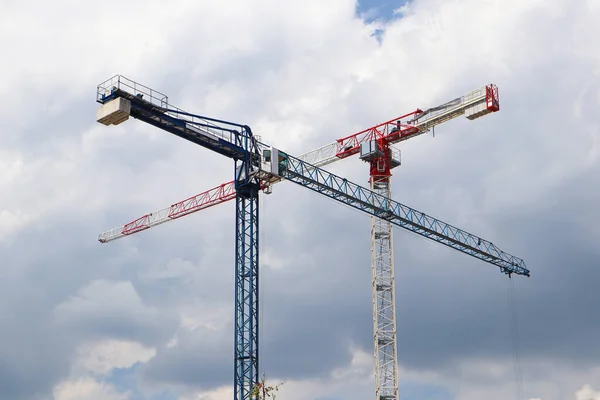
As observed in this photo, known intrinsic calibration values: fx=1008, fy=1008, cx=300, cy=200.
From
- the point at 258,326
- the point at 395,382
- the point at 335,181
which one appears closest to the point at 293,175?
the point at 335,181

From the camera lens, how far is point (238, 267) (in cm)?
11138

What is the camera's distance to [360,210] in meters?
125

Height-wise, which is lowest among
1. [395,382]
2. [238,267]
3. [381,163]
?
[395,382]

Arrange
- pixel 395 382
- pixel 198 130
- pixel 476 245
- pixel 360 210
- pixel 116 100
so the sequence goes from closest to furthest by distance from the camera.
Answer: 1. pixel 116 100
2. pixel 198 130
3. pixel 360 210
4. pixel 395 382
5. pixel 476 245

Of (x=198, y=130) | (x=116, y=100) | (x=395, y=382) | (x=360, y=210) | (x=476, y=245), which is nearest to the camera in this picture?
(x=116, y=100)

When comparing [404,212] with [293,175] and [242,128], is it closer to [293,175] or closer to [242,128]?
[293,175]

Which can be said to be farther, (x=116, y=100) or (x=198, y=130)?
(x=198, y=130)

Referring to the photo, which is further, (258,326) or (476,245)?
(476,245)

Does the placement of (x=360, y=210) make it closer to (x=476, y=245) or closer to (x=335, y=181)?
(x=335, y=181)

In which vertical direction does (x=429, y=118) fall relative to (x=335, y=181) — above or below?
above

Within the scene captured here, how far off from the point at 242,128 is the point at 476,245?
4710 centimetres

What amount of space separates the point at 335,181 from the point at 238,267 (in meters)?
18.0

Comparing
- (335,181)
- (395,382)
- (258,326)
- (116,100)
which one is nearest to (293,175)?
(335,181)

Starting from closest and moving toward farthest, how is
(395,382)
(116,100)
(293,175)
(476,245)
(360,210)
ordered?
(116,100), (293,175), (360,210), (395,382), (476,245)
